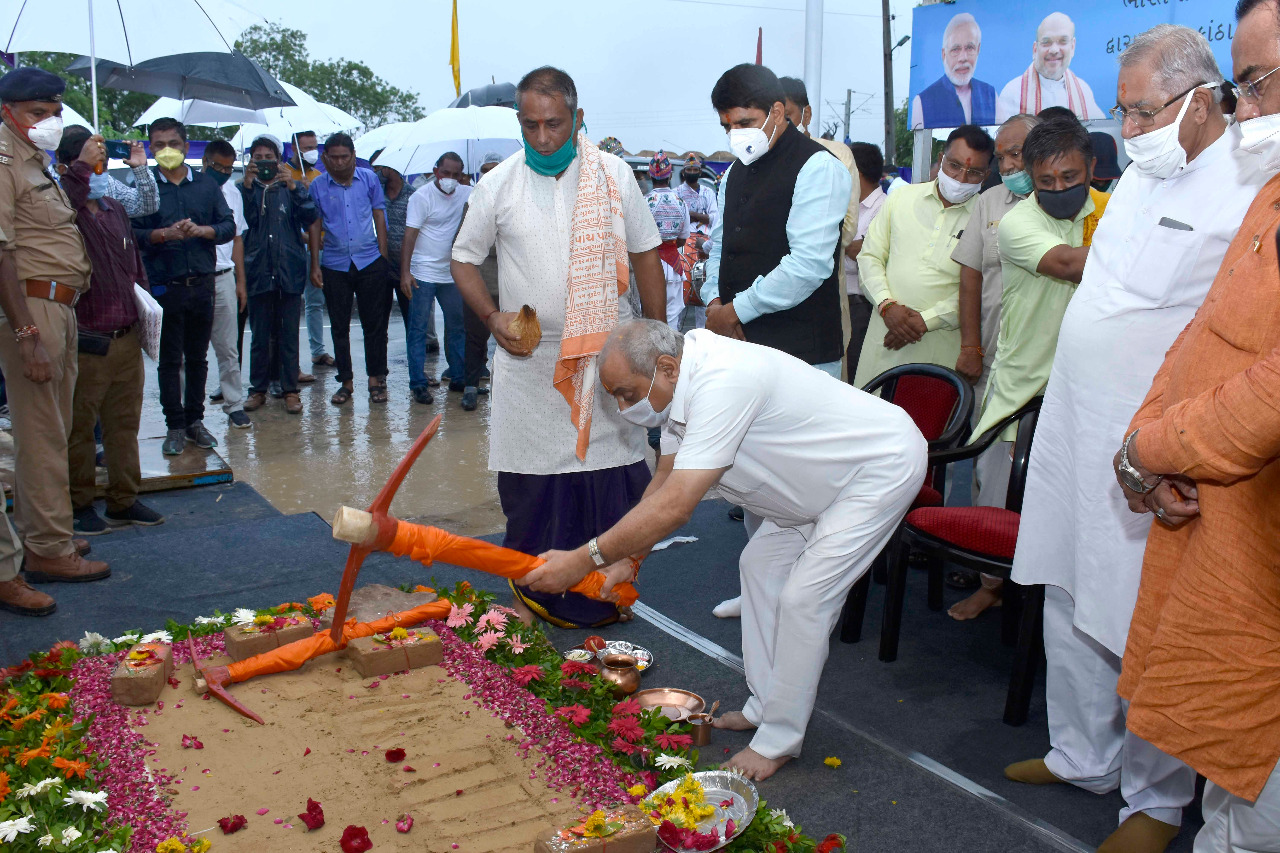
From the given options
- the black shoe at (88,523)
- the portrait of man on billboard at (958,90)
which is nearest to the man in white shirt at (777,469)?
the black shoe at (88,523)

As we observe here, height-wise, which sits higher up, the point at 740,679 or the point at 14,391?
the point at 14,391

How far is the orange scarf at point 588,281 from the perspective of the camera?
3.82 m

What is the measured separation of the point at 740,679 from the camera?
360 cm

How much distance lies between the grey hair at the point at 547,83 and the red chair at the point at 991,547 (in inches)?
73.0

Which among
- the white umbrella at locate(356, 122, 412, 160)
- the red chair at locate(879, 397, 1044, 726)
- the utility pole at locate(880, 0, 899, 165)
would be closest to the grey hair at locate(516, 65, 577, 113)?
the red chair at locate(879, 397, 1044, 726)

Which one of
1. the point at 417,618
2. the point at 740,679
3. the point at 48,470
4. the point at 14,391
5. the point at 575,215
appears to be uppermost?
the point at 575,215

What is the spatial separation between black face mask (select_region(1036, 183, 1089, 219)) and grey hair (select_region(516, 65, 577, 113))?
174cm

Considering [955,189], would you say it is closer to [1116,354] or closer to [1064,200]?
[1064,200]

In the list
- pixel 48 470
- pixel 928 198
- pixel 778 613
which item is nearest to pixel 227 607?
pixel 48 470

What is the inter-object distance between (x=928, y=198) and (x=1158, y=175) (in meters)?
2.05

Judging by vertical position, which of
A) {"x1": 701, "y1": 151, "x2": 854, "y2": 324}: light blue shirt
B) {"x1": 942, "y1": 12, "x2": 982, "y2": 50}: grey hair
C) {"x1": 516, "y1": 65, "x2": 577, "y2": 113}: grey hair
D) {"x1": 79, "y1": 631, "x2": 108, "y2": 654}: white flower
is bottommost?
{"x1": 79, "y1": 631, "x2": 108, "y2": 654}: white flower

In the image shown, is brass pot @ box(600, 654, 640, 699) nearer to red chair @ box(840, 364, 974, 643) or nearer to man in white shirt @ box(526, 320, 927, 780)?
man in white shirt @ box(526, 320, 927, 780)

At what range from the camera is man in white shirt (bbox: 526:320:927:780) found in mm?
2660

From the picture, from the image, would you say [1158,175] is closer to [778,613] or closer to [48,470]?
[778,613]
